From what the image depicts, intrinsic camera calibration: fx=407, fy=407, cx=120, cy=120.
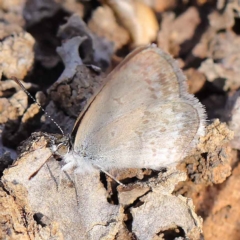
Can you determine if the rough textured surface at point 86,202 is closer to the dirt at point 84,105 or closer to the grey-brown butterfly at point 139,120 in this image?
the dirt at point 84,105

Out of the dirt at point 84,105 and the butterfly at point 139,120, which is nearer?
the dirt at point 84,105

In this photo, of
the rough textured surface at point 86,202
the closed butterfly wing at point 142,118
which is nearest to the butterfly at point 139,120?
the closed butterfly wing at point 142,118

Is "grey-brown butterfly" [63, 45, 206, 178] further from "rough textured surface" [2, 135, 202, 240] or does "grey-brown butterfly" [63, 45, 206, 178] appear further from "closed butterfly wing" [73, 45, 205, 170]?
"rough textured surface" [2, 135, 202, 240]

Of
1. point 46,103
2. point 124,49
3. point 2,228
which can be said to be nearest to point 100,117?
point 46,103

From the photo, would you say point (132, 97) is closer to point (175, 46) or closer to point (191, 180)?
point (191, 180)

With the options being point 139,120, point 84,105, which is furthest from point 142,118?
point 84,105

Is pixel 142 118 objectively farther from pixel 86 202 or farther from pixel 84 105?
pixel 86 202

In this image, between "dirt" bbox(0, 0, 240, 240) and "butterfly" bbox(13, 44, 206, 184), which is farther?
"butterfly" bbox(13, 44, 206, 184)

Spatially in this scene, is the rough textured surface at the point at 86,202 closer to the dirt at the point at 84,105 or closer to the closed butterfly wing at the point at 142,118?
the dirt at the point at 84,105

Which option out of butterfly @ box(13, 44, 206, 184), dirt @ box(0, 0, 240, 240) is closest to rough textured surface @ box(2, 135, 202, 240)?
dirt @ box(0, 0, 240, 240)
